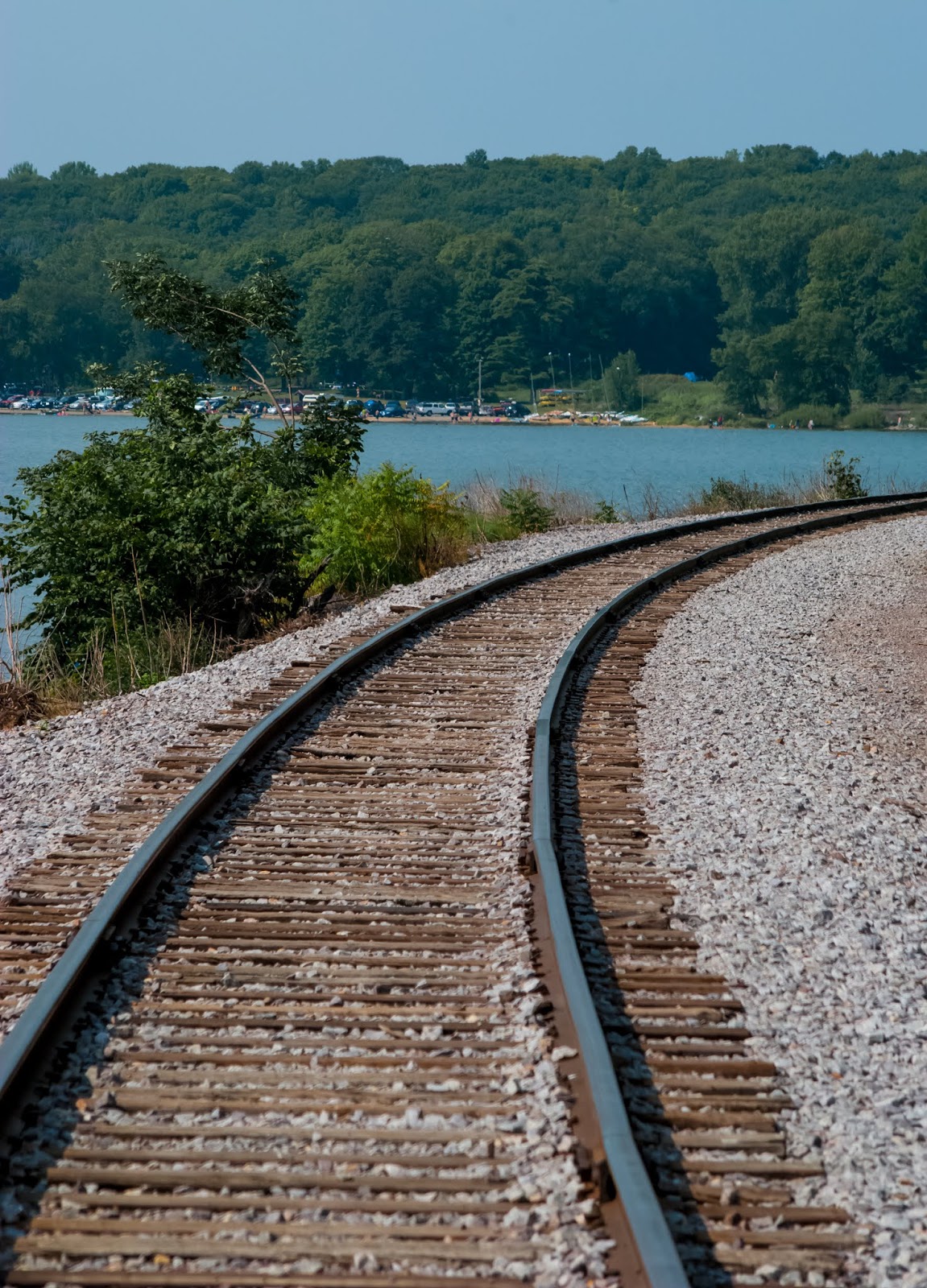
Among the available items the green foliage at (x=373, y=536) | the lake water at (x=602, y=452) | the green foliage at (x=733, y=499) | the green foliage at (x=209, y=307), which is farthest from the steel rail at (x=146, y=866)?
the lake water at (x=602, y=452)

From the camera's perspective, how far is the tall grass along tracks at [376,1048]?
3.33 m

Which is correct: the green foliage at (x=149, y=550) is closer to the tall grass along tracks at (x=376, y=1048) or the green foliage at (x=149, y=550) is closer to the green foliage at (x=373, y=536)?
the green foliage at (x=373, y=536)

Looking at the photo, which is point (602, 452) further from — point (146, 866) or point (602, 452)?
point (146, 866)

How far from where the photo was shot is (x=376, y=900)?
218 inches

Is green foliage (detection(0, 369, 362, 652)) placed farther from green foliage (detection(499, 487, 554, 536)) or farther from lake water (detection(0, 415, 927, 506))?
lake water (detection(0, 415, 927, 506))

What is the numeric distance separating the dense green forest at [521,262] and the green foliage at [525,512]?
60840 millimetres

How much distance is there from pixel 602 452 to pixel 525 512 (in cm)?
5099

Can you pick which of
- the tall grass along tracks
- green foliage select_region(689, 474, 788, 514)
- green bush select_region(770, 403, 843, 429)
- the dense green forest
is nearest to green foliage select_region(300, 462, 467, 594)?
the tall grass along tracks

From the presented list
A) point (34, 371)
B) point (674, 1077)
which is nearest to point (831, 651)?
point (674, 1077)

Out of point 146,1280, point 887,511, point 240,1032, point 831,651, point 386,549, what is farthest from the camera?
point 887,511

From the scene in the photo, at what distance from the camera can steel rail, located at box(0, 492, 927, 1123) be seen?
4.05 m

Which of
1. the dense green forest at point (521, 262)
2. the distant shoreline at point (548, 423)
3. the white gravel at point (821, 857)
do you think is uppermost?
the dense green forest at point (521, 262)

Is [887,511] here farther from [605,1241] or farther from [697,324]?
[697,324]

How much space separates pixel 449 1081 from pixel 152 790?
3.49 meters
